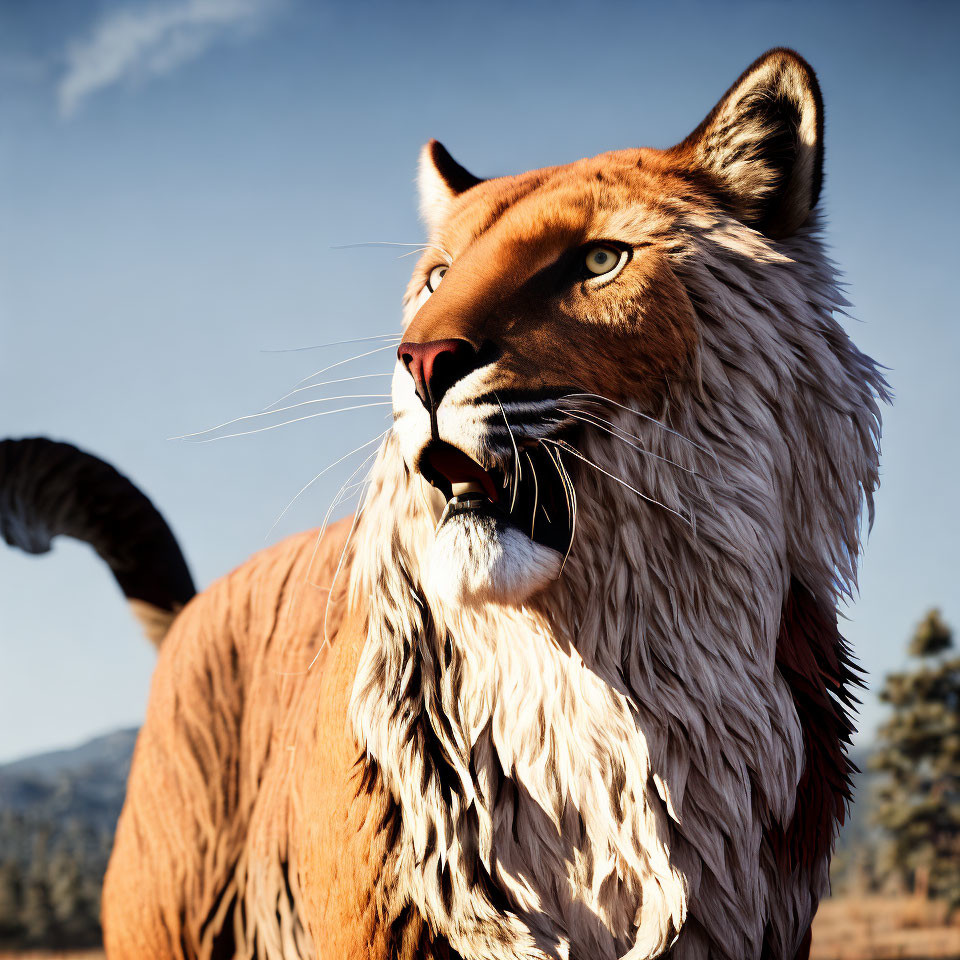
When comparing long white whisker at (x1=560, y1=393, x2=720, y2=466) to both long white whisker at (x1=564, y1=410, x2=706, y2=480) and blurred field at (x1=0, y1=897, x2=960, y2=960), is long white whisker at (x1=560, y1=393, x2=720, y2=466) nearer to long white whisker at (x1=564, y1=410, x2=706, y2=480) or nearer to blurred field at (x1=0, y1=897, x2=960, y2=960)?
long white whisker at (x1=564, y1=410, x2=706, y2=480)

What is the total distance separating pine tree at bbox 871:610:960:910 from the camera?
1525cm

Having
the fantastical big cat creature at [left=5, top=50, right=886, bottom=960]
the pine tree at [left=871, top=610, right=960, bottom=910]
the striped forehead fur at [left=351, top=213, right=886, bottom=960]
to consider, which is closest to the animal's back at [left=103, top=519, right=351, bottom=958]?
the fantastical big cat creature at [left=5, top=50, right=886, bottom=960]

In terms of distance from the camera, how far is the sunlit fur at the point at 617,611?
1.76 metres

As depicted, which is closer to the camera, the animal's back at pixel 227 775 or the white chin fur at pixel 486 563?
the white chin fur at pixel 486 563

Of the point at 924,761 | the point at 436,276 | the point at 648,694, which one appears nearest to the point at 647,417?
the point at 648,694

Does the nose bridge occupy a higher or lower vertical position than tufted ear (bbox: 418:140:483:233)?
lower

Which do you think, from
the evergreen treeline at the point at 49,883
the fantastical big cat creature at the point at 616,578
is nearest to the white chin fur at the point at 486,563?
the fantastical big cat creature at the point at 616,578

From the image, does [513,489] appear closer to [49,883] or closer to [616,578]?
[616,578]

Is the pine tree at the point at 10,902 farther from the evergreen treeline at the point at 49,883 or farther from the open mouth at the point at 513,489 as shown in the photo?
the open mouth at the point at 513,489

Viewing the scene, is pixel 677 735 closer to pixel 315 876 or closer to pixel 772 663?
pixel 772 663

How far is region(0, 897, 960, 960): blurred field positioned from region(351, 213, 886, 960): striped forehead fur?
699 cm

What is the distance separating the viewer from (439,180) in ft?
8.37

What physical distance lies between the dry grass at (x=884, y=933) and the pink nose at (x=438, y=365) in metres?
7.80

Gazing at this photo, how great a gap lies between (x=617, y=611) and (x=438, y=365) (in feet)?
2.19
